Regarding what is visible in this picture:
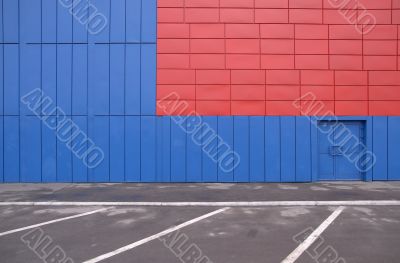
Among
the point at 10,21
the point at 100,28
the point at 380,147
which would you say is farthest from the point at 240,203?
the point at 10,21

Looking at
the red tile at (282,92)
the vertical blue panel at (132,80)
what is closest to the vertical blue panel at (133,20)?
the vertical blue panel at (132,80)

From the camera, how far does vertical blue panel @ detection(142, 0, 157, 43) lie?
1403 cm

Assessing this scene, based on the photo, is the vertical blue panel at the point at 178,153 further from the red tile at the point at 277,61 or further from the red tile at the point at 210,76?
the red tile at the point at 277,61

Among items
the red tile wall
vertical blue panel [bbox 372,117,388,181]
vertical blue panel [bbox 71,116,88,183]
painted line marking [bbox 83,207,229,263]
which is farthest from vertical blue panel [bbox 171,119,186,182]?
vertical blue panel [bbox 372,117,388,181]

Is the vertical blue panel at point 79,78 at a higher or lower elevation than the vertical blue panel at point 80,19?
lower

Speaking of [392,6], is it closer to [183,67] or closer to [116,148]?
[183,67]

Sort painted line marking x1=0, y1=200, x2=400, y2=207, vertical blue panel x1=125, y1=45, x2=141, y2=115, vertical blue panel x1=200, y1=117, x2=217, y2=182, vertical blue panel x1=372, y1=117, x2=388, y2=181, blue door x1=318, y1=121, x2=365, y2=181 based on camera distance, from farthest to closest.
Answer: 1. blue door x1=318, y1=121, x2=365, y2=181
2. vertical blue panel x1=372, y1=117, x2=388, y2=181
3. vertical blue panel x1=125, y1=45, x2=141, y2=115
4. vertical blue panel x1=200, y1=117, x2=217, y2=182
5. painted line marking x1=0, y1=200, x2=400, y2=207

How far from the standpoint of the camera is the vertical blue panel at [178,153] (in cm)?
1394

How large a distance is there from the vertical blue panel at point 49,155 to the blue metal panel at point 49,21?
10.5 feet

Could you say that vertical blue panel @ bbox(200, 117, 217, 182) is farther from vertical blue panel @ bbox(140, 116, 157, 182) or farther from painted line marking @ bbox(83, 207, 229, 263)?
A: painted line marking @ bbox(83, 207, 229, 263)

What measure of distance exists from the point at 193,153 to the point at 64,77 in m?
5.56

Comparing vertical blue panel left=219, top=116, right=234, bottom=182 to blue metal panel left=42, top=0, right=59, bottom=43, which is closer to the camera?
vertical blue panel left=219, top=116, right=234, bottom=182

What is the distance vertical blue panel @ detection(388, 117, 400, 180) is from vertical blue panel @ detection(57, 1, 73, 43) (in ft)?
40.8

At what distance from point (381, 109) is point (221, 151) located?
6.22m
